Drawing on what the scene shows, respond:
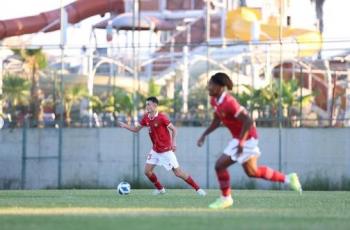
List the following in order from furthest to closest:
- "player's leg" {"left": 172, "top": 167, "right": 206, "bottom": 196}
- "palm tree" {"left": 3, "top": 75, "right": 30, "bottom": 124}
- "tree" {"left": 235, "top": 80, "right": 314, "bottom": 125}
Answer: "palm tree" {"left": 3, "top": 75, "right": 30, "bottom": 124} < "tree" {"left": 235, "top": 80, "right": 314, "bottom": 125} < "player's leg" {"left": 172, "top": 167, "right": 206, "bottom": 196}

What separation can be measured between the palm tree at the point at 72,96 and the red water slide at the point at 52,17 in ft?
15.4

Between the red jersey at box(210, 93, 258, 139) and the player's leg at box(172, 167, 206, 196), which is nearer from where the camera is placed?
the red jersey at box(210, 93, 258, 139)

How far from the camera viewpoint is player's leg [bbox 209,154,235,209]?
1577 cm

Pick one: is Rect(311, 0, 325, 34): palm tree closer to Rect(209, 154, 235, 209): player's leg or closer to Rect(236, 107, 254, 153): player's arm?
Rect(209, 154, 235, 209): player's leg

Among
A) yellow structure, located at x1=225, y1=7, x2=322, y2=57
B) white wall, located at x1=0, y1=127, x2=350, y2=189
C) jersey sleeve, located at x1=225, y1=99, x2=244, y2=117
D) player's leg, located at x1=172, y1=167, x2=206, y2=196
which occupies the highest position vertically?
yellow structure, located at x1=225, y1=7, x2=322, y2=57

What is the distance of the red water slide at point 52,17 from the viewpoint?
44.5 meters

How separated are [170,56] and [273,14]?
18.4ft

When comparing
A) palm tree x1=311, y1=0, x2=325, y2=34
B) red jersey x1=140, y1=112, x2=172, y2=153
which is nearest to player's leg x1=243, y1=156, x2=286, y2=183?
red jersey x1=140, y1=112, x2=172, y2=153

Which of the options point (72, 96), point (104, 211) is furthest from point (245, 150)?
Result: point (72, 96)

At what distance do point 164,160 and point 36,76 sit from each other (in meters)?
18.1

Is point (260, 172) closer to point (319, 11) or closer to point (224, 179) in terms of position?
point (224, 179)

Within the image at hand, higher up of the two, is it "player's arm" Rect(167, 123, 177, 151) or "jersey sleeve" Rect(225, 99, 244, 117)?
"jersey sleeve" Rect(225, 99, 244, 117)

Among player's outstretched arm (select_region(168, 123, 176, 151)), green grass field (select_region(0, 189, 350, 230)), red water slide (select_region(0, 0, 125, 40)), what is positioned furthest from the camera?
red water slide (select_region(0, 0, 125, 40))

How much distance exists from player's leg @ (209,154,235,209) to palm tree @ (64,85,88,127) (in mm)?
22582
